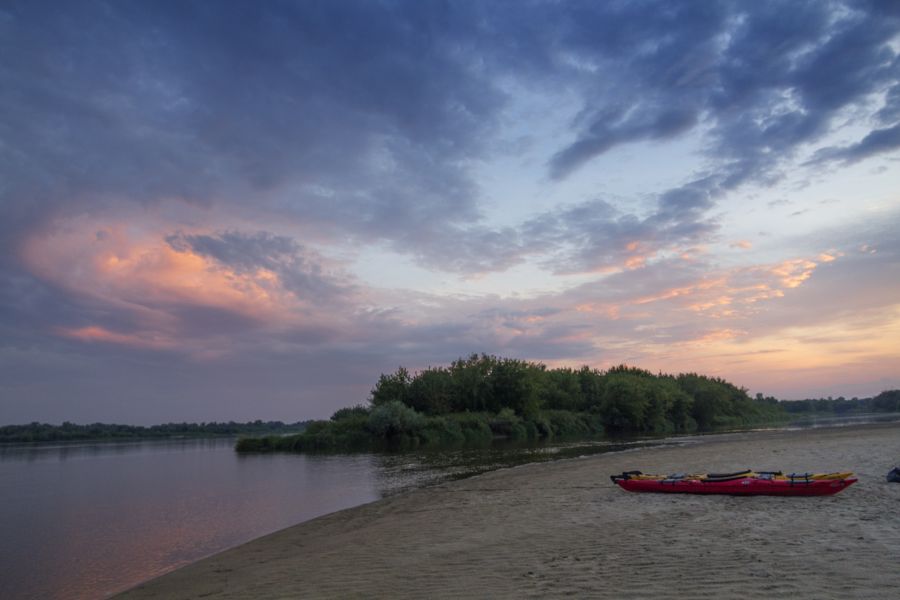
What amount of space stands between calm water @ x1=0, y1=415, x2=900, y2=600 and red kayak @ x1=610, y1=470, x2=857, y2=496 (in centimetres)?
959

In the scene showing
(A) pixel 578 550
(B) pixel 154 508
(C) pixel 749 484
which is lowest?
(B) pixel 154 508

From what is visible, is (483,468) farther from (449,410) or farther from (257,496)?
(449,410)

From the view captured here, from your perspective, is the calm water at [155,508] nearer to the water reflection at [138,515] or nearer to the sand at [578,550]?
the water reflection at [138,515]

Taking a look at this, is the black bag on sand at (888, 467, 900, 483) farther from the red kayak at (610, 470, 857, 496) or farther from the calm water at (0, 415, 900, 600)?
the calm water at (0, 415, 900, 600)

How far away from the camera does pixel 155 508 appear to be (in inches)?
807

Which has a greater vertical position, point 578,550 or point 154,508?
point 578,550

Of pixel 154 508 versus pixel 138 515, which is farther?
pixel 154 508

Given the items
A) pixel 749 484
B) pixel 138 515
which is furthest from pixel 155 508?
pixel 749 484

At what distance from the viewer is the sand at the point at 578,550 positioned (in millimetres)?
6578

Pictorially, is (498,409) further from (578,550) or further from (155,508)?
(578,550)

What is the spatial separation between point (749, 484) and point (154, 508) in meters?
20.8

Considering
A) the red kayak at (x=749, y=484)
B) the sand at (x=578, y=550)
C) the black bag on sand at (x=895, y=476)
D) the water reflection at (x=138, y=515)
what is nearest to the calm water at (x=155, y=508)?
the water reflection at (x=138, y=515)

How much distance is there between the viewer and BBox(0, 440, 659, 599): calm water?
12.2 meters

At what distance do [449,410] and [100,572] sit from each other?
175 feet
